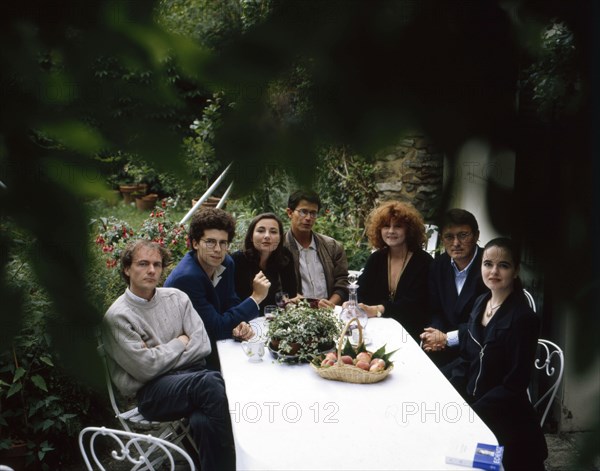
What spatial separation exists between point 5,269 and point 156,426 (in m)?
3.27

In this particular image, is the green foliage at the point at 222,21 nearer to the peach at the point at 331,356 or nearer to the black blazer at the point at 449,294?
the peach at the point at 331,356

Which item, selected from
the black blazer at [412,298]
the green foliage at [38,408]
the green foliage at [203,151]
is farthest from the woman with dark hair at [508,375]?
the green foliage at [203,151]

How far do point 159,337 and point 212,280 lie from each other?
21.7 inches

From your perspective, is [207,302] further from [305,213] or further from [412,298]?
[412,298]

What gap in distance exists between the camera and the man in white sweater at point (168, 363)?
2.94m

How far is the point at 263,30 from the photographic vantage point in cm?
65

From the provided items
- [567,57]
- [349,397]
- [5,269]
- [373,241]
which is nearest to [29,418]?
[349,397]

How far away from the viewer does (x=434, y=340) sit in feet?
11.7

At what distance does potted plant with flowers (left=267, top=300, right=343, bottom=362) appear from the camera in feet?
10.3

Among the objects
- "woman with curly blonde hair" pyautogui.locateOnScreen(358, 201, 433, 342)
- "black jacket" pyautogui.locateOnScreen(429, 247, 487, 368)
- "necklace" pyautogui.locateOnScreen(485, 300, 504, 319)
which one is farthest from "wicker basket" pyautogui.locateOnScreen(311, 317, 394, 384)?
"woman with curly blonde hair" pyautogui.locateOnScreen(358, 201, 433, 342)

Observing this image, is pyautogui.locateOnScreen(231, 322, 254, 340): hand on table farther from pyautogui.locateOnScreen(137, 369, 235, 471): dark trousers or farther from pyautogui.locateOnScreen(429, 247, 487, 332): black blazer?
pyautogui.locateOnScreen(429, 247, 487, 332): black blazer

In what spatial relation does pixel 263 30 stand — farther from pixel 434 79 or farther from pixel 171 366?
pixel 171 366

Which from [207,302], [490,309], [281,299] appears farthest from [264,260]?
[490,309]

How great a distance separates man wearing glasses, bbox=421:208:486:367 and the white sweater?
4.09 ft
